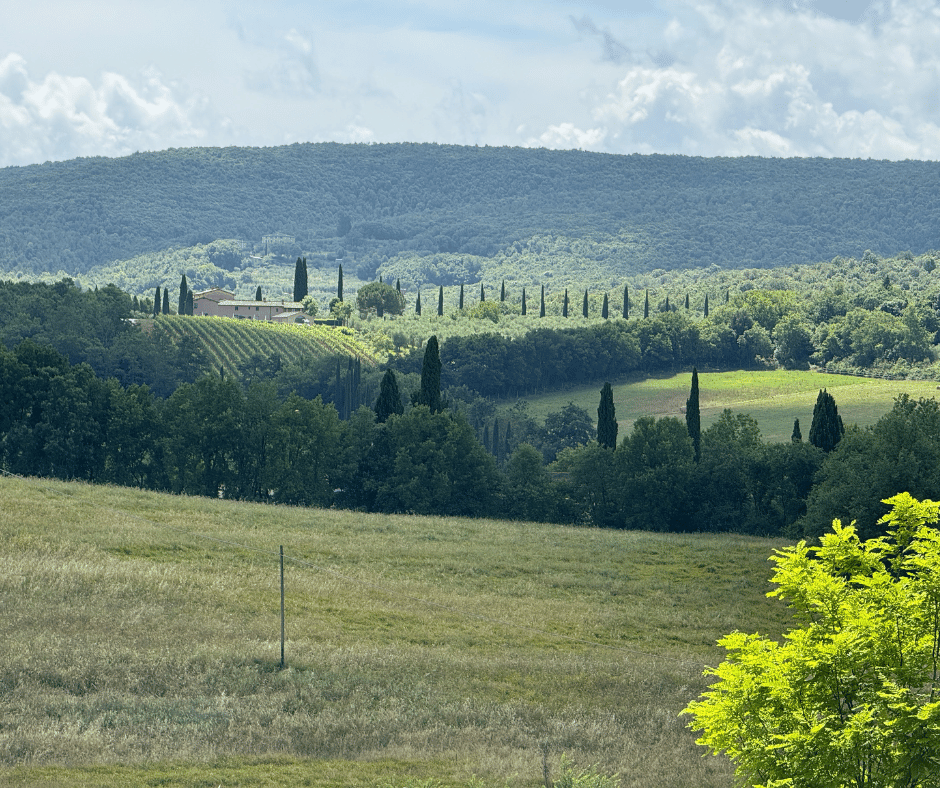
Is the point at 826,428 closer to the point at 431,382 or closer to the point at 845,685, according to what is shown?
the point at 431,382

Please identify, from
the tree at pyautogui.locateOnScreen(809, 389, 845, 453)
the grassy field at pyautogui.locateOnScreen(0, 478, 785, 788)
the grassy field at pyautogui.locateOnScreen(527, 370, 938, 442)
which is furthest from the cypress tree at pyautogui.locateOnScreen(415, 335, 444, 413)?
the grassy field at pyautogui.locateOnScreen(527, 370, 938, 442)

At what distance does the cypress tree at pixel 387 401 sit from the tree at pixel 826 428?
32440mm

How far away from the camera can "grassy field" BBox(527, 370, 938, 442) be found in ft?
471

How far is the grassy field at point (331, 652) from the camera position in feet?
74.0

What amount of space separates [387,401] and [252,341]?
96.6 m

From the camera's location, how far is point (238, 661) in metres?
29.5

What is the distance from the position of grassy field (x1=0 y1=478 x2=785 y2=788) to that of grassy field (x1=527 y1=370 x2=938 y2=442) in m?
89.1

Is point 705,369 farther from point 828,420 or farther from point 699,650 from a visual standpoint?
point 699,650

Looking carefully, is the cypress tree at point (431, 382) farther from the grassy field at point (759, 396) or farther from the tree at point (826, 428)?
the grassy field at point (759, 396)

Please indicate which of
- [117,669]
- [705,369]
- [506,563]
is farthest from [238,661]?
[705,369]

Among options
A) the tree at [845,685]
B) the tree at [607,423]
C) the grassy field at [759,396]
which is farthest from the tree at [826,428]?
the tree at [845,685]

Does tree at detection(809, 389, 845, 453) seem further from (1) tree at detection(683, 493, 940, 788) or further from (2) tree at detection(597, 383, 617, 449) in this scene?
(1) tree at detection(683, 493, 940, 788)

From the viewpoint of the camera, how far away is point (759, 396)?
16275 centimetres

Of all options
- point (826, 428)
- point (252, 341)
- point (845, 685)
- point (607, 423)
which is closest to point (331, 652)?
point (845, 685)
